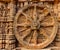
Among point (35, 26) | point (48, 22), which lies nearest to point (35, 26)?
point (35, 26)

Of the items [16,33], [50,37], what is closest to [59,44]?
[50,37]

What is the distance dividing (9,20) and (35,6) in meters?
0.82

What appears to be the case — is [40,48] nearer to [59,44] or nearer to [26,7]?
[59,44]

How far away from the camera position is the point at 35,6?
3660 mm

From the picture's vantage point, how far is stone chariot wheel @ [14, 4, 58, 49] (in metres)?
3.57

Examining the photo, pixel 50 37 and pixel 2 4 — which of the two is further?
pixel 2 4

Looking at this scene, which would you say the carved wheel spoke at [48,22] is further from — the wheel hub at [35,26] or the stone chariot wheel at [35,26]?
the wheel hub at [35,26]

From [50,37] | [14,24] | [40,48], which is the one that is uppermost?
[14,24]

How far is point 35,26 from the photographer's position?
3568 mm

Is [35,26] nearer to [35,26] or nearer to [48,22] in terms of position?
[35,26]

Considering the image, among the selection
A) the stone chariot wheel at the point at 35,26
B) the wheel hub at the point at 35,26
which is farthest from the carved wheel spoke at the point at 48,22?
the wheel hub at the point at 35,26

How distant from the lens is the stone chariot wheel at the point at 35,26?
357 cm

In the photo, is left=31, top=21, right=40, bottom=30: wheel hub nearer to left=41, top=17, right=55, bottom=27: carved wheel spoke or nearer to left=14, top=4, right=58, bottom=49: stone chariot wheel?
left=14, top=4, right=58, bottom=49: stone chariot wheel

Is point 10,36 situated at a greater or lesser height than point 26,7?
lesser
